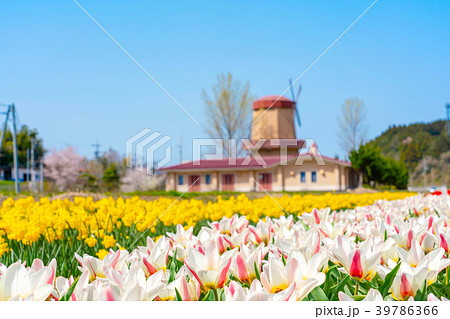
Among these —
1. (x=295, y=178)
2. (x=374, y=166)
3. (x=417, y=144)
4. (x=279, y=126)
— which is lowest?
(x=295, y=178)

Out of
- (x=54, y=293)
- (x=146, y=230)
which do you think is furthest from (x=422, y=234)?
(x=146, y=230)

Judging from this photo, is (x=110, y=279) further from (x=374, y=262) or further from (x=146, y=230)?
→ (x=146, y=230)

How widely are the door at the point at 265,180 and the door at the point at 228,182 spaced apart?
1.54m

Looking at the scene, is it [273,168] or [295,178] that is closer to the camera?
[273,168]

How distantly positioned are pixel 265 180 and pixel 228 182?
2.04m

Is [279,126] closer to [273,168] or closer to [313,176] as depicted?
[273,168]

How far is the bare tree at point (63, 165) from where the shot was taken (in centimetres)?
2841

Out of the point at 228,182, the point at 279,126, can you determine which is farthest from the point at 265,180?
the point at 279,126

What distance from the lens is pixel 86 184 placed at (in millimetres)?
22703

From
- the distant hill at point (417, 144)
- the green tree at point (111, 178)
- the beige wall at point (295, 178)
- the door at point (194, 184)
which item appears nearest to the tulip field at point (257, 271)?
the beige wall at point (295, 178)

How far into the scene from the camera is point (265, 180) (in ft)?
72.3

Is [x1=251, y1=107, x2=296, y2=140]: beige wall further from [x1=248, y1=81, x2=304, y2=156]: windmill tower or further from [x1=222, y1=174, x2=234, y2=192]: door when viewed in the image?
[x1=222, y1=174, x2=234, y2=192]: door

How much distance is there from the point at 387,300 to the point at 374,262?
16 centimetres

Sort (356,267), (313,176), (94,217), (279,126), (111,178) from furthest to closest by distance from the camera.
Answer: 1. (111,178)
2. (313,176)
3. (279,126)
4. (94,217)
5. (356,267)
